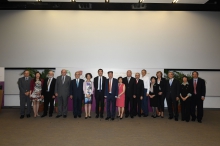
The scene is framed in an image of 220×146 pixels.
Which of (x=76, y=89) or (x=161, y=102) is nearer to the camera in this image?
(x=76, y=89)

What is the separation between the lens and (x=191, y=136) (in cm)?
452

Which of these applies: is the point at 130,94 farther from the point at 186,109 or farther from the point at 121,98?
the point at 186,109

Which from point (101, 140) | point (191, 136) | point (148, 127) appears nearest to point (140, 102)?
point (148, 127)

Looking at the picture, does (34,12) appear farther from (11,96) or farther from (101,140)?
(101,140)

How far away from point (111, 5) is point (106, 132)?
5555mm

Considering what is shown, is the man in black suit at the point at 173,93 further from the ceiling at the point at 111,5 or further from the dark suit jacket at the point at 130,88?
the ceiling at the point at 111,5

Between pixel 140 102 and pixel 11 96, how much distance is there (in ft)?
18.4

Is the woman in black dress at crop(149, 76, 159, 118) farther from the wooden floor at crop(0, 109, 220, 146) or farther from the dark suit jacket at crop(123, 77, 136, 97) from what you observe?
the dark suit jacket at crop(123, 77, 136, 97)

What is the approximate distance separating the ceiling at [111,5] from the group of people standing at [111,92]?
10.9ft

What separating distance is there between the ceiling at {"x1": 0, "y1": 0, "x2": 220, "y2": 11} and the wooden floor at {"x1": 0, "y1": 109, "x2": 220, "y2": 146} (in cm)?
464

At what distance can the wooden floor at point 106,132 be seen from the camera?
4070 mm

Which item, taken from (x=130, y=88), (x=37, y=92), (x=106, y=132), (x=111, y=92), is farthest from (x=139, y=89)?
(x=37, y=92)

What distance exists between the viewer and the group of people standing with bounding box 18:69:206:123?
613 cm

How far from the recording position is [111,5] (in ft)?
27.2
